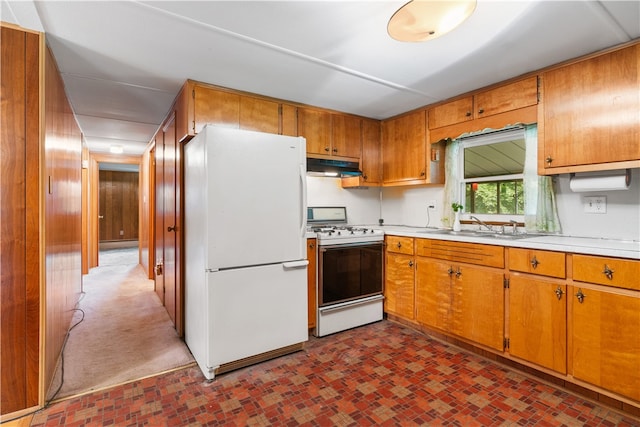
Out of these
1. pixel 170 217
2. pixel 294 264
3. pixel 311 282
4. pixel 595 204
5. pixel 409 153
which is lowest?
pixel 311 282

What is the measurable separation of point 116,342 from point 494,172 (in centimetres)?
379

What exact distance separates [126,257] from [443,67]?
24.5 feet

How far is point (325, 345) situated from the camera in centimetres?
262

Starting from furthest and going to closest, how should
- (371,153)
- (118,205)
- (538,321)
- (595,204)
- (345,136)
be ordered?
1. (118,205)
2. (371,153)
3. (345,136)
4. (595,204)
5. (538,321)

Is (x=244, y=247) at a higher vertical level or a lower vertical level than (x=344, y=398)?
higher

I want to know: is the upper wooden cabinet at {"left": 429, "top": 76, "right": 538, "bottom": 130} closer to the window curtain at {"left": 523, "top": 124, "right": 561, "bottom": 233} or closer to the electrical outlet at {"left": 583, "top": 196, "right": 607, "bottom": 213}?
the window curtain at {"left": 523, "top": 124, "right": 561, "bottom": 233}

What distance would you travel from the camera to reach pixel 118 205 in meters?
8.73

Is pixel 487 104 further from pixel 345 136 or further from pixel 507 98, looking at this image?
pixel 345 136

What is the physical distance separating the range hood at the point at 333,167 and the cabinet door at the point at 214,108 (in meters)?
0.82

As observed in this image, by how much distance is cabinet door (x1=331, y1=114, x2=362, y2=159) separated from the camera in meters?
3.32

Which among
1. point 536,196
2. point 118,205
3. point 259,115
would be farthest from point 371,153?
point 118,205

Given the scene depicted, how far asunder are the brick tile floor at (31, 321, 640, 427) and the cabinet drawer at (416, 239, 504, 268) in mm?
760

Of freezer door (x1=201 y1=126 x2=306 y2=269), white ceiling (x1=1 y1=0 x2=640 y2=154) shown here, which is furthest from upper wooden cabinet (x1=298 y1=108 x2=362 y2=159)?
freezer door (x1=201 y1=126 x2=306 y2=269)

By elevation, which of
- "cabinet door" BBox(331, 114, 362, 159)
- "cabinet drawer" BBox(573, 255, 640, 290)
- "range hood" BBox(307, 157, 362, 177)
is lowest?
"cabinet drawer" BBox(573, 255, 640, 290)
